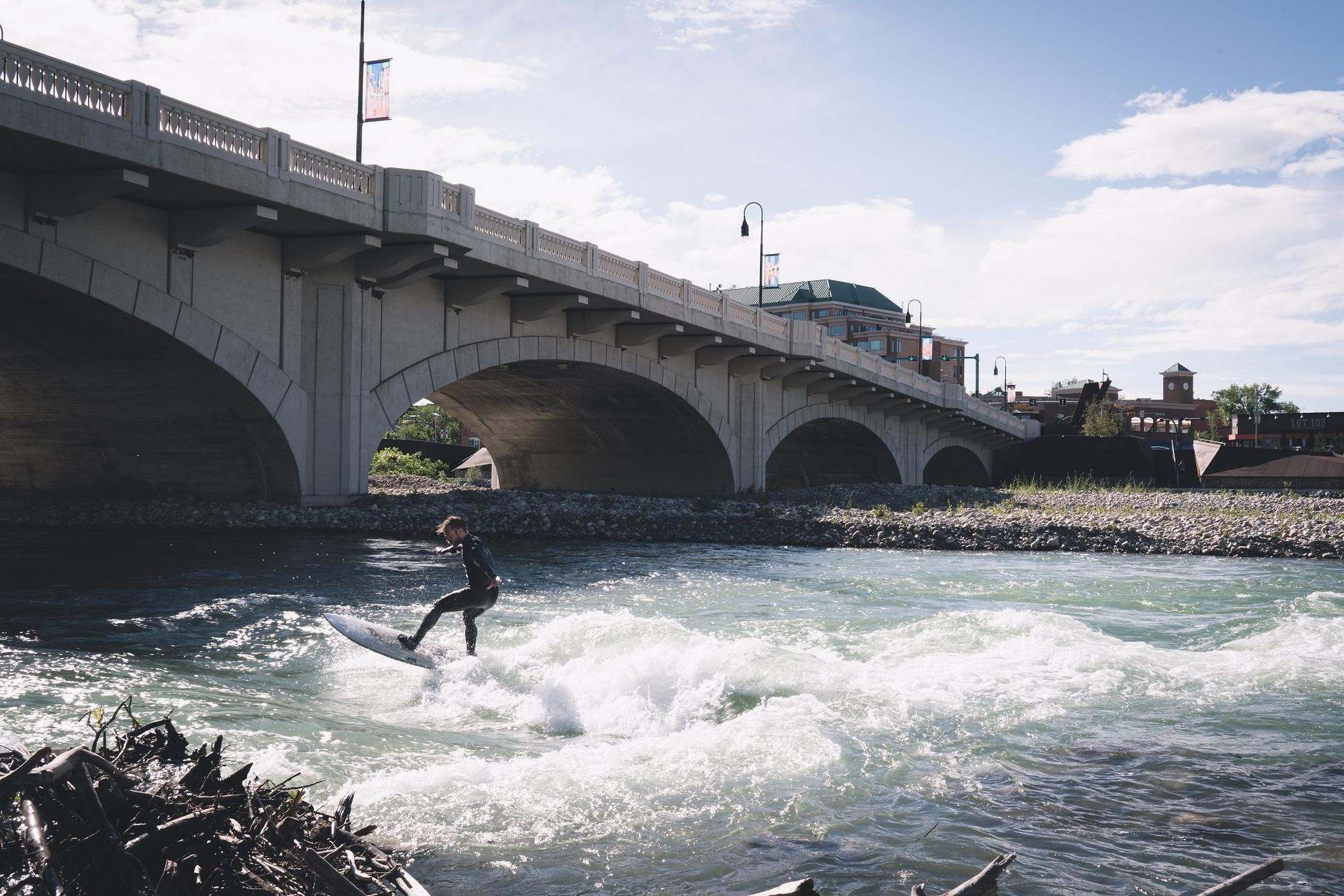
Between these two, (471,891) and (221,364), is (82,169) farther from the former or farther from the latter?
(471,891)

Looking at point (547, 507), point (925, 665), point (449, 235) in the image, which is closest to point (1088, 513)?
point (547, 507)

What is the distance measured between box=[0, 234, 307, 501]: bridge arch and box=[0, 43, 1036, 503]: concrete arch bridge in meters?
0.06

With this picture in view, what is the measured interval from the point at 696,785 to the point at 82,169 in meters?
16.5

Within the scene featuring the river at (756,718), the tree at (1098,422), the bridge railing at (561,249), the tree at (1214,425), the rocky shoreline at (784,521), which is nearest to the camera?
the river at (756,718)

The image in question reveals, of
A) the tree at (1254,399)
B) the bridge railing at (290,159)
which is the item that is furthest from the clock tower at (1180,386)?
the bridge railing at (290,159)

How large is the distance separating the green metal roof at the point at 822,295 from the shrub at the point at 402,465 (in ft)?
239

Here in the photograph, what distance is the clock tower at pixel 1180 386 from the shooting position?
131 m

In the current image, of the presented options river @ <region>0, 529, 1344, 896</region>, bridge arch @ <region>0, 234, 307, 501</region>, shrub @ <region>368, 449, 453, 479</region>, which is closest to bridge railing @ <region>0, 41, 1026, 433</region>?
bridge arch @ <region>0, 234, 307, 501</region>

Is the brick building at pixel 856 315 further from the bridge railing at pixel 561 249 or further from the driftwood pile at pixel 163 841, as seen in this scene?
the driftwood pile at pixel 163 841

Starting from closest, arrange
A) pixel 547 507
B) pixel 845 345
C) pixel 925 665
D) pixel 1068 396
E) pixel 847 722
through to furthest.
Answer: pixel 847 722
pixel 925 665
pixel 547 507
pixel 845 345
pixel 1068 396

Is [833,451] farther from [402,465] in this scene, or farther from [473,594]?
[473,594]

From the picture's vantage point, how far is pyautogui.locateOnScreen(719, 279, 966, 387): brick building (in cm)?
12238

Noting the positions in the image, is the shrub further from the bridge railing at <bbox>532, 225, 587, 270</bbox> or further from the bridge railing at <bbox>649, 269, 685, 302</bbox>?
the bridge railing at <bbox>532, 225, 587, 270</bbox>

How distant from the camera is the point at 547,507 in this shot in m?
30.8
